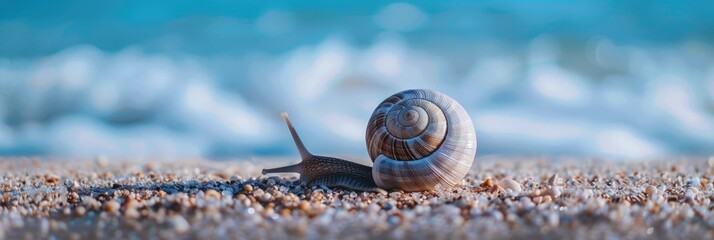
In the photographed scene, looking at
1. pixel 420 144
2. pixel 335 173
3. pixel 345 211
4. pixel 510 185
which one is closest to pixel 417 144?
pixel 420 144

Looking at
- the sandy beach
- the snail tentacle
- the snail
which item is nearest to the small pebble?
the sandy beach

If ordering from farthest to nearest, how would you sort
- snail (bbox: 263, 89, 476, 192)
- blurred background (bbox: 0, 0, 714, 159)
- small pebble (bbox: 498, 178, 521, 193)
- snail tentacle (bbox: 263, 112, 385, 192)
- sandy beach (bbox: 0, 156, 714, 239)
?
blurred background (bbox: 0, 0, 714, 159), small pebble (bbox: 498, 178, 521, 193), snail tentacle (bbox: 263, 112, 385, 192), snail (bbox: 263, 89, 476, 192), sandy beach (bbox: 0, 156, 714, 239)

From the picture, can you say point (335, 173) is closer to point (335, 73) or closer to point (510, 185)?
point (510, 185)

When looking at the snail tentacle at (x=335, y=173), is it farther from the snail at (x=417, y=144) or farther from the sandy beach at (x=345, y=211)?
the sandy beach at (x=345, y=211)

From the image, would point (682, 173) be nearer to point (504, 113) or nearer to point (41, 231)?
point (41, 231)

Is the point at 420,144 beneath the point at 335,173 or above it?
above

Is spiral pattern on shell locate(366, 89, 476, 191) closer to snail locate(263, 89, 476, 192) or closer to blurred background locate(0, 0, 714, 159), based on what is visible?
snail locate(263, 89, 476, 192)
